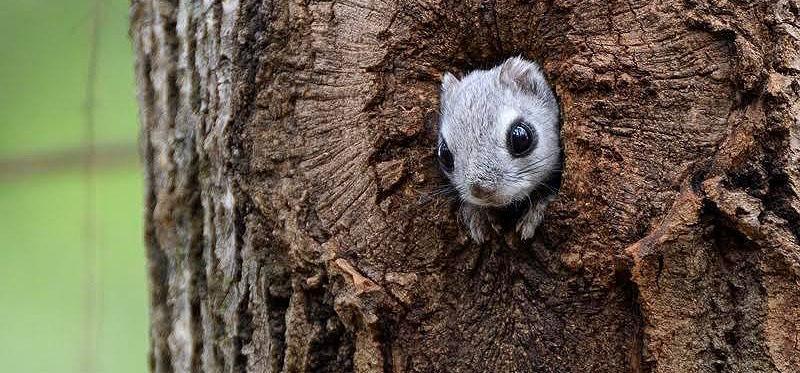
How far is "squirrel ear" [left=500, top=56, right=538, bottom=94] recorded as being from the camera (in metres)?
2.14

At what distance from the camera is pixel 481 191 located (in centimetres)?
196

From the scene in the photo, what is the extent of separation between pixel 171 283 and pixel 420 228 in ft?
2.08

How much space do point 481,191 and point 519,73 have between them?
389 millimetres

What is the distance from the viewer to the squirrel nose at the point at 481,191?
195 centimetres

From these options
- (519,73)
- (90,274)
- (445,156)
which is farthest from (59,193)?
(519,73)

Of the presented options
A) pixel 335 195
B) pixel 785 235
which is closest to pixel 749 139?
pixel 785 235

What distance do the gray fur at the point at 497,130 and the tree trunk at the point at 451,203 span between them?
14 centimetres

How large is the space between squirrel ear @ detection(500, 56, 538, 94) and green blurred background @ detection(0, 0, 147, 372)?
1.43 meters

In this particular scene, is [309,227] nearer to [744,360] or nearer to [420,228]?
[420,228]

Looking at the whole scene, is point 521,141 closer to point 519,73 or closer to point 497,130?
point 497,130

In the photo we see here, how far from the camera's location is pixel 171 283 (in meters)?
1.98

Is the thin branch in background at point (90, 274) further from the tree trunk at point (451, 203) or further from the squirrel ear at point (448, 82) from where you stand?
the squirrel ear at point (448, 82)

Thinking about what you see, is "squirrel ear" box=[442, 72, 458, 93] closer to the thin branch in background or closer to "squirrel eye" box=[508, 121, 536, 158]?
A: "squirrel eye" box=[508, 121, 536, 158]

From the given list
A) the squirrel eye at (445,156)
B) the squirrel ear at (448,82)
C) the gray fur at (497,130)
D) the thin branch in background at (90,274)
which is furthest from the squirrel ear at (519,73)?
the thin branch in background at (90,274)
